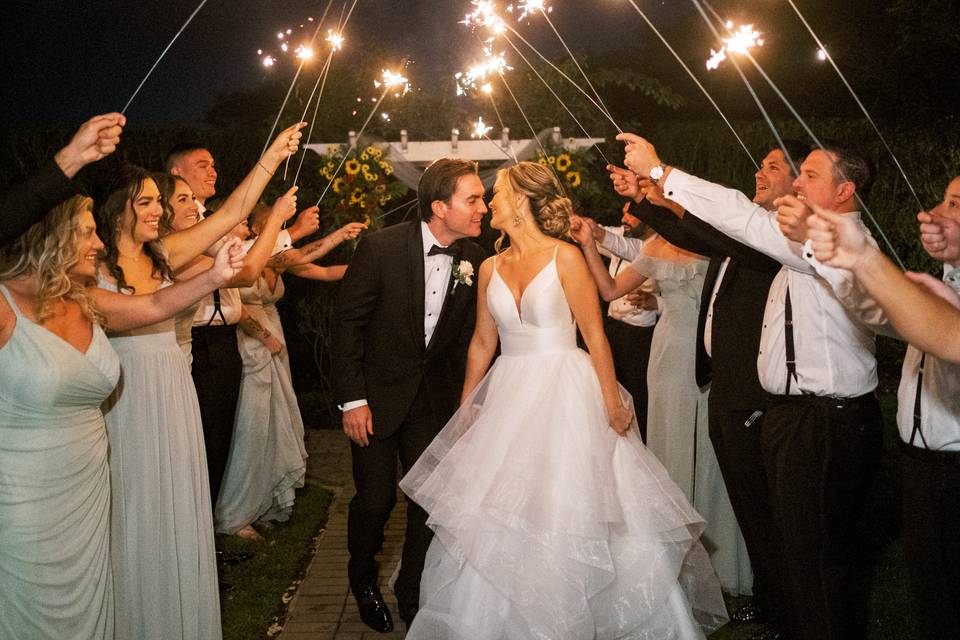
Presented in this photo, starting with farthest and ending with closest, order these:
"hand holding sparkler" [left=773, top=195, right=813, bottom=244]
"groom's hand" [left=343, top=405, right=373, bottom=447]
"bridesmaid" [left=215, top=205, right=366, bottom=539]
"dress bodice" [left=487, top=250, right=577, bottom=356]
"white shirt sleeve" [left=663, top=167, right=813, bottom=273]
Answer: "bridesmaid" [left=215, top=205, right=366, bottom=539]
"groom's hand" [left=343, top=405, right=373, bottom=447]
"dress bodice" [left=487, top=250, right=577, bottom=356]
"white shirt sleeve" [left=663, top=167, right=813, bottom=273]
"hand holding sparkler" [left=773, top=195, right=813, bottom=244]

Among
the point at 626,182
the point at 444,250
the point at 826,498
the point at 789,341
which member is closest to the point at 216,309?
the point at 444,250

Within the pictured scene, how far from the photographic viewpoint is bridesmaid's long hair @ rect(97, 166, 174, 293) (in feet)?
13.6

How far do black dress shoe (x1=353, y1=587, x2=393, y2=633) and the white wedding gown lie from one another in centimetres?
67

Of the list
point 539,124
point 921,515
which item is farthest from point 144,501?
point 539,124

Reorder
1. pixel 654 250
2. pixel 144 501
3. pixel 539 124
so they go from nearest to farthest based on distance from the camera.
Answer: pixel 144 501 → pixel 654 250 → pixel 539 124

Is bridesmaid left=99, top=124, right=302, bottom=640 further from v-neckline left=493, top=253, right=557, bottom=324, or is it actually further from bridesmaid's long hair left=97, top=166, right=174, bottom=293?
v-neckline left=493, top=253, right=557, bottom=324

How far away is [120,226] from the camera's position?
13.9ft

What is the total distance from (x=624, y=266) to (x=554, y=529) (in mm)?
3301

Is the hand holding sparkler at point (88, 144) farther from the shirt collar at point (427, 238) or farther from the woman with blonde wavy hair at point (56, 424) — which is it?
the shirt collar at point (427, 238)

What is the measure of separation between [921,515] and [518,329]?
74.1 inches

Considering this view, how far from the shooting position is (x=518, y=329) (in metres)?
4.36

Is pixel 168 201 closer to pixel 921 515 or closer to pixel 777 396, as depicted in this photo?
pixel 777 396

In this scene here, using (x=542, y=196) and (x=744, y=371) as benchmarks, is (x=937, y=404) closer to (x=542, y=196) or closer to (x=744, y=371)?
(x=744, y=371)

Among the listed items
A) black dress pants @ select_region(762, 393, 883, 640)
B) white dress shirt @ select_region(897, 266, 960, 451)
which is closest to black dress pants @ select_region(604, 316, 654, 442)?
black dress pants @ select_region(762, 393, 883, 640)
